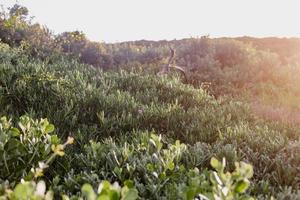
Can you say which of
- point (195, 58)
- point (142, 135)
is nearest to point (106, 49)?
point (195, 58)

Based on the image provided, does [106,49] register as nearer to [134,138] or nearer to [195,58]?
[195,58]

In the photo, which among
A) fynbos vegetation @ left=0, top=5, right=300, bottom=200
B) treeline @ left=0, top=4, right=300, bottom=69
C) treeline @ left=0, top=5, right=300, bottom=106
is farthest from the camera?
treeline @ left=0, top=4, right=300, bottom=69

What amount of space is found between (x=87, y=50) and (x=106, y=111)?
10.3 meters

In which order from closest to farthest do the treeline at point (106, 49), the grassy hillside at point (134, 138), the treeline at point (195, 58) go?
the grassy hillside at point (134, 138) < the treeline at point (195, 58) < the treeline at point (106, 49)

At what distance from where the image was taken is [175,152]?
357 cm

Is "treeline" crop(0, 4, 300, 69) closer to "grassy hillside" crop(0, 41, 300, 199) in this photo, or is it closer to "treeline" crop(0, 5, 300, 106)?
"treeline" crop(0, 5, 300, 106)

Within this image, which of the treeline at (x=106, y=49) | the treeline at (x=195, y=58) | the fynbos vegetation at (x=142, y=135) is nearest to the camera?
the fynbos vegetation at (x=142, y=135)

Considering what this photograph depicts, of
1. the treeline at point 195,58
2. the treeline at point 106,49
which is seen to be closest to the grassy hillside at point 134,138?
the treeline at point 195,58

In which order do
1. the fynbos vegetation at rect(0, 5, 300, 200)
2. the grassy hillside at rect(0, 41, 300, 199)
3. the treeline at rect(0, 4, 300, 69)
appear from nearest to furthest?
1. the fynbos vegetation at rect(0, 5, 300, 200)
2. the grassy hillside at rect(0, 41, 300, 199)
3. the treeline at rect(0, 4, 300, 69)

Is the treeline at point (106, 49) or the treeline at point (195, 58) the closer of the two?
the treeline at point (195, 58)

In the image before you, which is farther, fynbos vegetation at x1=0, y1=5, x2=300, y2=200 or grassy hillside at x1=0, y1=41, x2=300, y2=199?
grassy hillside at x1=0, y1=41, x2=300, y2=199

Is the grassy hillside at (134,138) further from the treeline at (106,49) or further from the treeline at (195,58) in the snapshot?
the treeline at (106,49)

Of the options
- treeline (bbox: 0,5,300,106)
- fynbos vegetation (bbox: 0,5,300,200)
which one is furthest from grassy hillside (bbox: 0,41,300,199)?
treeline (bbox: 0,5,300,106)

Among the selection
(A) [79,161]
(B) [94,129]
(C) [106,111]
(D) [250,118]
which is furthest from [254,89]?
(A) [79,161]
